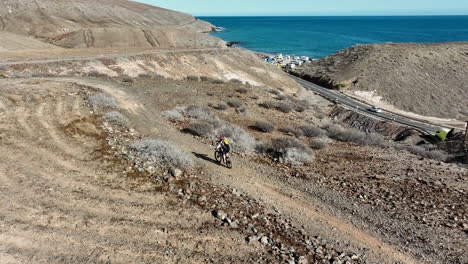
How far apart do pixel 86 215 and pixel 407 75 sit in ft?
250

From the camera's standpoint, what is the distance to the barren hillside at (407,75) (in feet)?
193

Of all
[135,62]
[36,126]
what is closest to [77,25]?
[135,62]

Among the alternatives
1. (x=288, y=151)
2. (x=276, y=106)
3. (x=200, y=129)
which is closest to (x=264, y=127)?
(x=288, y=151)

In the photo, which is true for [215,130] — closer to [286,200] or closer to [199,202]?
[286,200]

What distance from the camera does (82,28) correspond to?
89938mm

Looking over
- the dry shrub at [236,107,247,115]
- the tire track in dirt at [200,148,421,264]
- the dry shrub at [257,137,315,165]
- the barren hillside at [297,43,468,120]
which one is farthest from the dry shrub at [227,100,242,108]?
the barren hillside at [297,43,468,120]

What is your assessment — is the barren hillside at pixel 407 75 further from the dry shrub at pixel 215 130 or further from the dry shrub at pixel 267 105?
the dry shrub at pixel 215 130

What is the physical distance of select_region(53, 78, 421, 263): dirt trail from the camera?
953 centimetres

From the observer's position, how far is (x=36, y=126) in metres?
14.3

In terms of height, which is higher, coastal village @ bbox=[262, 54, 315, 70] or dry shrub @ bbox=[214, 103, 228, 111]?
dry shrub @ bbox=[214, 103, 228, 111]

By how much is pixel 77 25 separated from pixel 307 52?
311ft

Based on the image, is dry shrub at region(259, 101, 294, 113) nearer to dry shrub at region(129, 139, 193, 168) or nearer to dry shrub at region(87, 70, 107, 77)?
dry shrub at region(129, 139, 193, 168)

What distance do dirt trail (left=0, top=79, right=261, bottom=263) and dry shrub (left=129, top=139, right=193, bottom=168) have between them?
4.92 ft

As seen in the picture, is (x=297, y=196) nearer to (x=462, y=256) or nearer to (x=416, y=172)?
(x=462, y=256)
